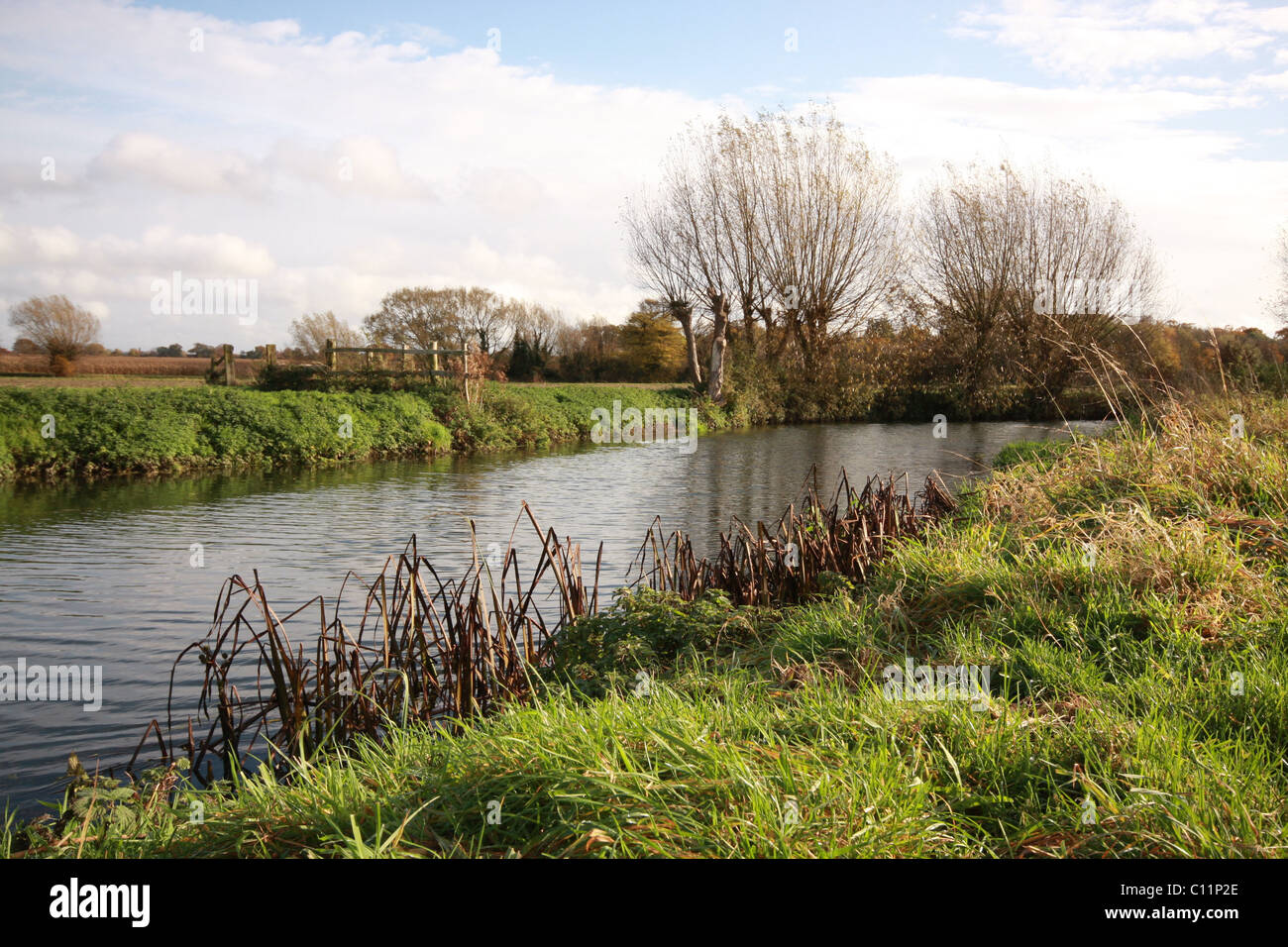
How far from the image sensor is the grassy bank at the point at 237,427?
17.3 meters

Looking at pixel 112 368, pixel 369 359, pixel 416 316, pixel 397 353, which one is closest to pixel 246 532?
pixel 369 359

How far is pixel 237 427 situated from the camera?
20.0 meters

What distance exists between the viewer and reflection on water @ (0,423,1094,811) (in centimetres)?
591

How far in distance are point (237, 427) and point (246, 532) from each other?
30.0ft

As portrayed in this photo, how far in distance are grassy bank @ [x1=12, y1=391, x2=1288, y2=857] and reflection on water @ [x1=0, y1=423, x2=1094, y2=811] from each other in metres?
2.70

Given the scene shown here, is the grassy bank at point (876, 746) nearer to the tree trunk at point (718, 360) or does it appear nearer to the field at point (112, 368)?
the field at point (112, 368)

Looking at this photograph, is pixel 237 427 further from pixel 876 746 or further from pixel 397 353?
pixel 876 746

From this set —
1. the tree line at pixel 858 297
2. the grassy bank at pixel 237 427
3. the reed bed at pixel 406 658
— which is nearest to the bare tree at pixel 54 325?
the tree line at pixel 858 297

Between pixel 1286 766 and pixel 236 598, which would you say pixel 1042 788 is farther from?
pixel 236 598

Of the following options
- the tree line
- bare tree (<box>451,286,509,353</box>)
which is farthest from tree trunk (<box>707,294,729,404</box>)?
bare tree (<box>451,286,509,353</box>)

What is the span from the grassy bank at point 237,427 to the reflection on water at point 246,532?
1.24 meters
